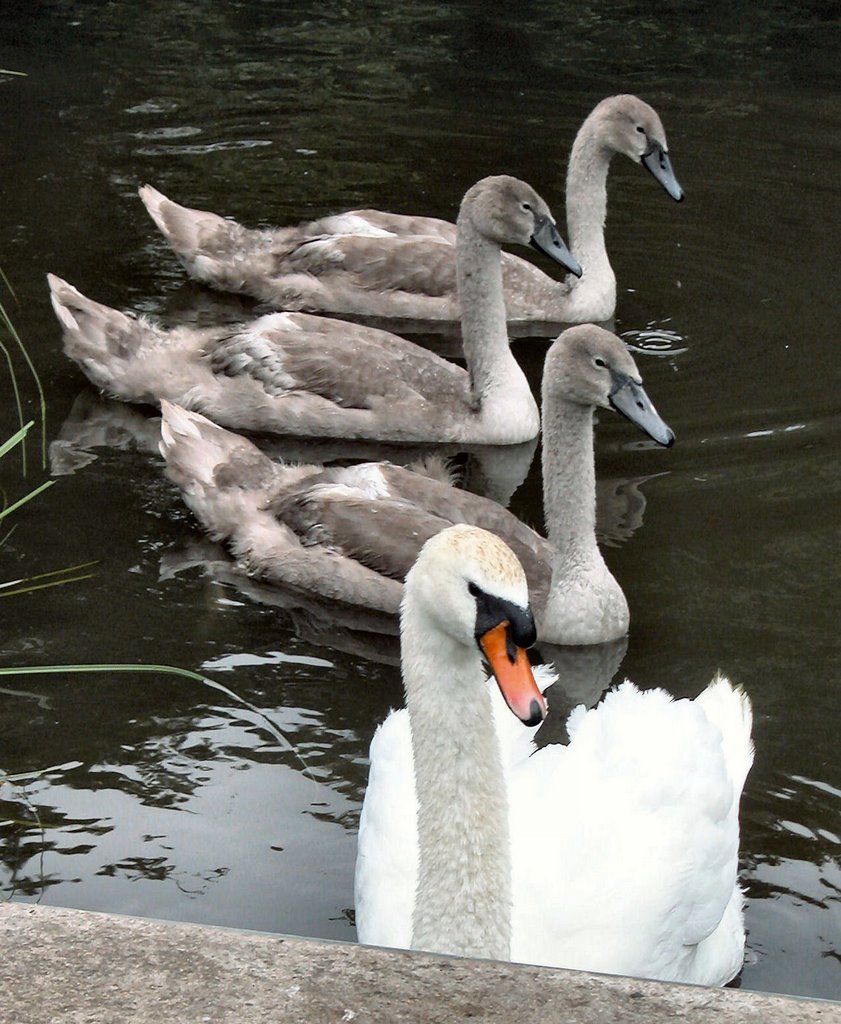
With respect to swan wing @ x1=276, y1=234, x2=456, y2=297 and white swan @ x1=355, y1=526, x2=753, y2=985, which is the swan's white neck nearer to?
white swan @ x1=355, y1=526, x2=753, y2=985

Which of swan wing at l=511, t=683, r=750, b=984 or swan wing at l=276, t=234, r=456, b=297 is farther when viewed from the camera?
swan wing at l=276, t=234, r=456, b=297

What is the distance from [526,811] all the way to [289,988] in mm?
1698

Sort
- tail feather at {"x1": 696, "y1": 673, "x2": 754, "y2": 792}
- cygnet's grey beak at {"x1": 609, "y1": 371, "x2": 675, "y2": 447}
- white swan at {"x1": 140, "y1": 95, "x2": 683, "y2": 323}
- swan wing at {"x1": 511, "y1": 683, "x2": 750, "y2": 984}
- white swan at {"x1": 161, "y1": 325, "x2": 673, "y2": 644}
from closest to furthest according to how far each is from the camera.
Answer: swan wing at {"x1": 511, "y1": 683, "x2": 750, "y2": 984} < tail feather at {"x1": 696, "y1": 673, "x2": 754, "y2": 792} < white swan at {"x1": 161, "y1": 325, "x2": 673, "y2": 644} < cygnet's grey beak at {"x1": 609, "y1": 371, "x2": 675, "y2": 447} < white swan at {"x1": 140, "y1": 95, "x2": 683, "y2": 323}

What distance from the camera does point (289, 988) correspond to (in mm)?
2711

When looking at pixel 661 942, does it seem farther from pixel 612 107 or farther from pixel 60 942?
pixel 612 107

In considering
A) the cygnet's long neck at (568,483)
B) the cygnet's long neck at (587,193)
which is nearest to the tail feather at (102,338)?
the cygnet's long neck at (568,483)

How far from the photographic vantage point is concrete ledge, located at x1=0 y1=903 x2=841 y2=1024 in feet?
8.72

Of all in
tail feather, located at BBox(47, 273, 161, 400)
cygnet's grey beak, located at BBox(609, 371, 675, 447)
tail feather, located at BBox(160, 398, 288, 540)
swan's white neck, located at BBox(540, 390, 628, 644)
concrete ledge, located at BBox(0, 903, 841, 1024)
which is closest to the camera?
concrete ledge, located at BBox(0, 903, 841, 1024)

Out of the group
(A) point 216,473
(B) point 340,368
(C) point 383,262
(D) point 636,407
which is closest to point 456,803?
(D) point 636,407

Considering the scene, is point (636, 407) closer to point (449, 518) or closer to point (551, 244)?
point (449, 518)

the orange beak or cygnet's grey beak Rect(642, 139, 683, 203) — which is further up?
cygnet's grey beak Rect(642, 139, 683, 203)

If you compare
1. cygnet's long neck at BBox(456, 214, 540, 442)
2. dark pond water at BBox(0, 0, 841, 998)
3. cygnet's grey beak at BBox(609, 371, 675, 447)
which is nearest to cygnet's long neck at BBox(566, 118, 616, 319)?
dark pond water at BBox(0, 0, 841, 998)

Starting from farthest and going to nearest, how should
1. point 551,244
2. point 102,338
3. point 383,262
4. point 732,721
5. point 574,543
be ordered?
point 383,262
point 551,244
point 102,338
point 574,543
point 732,721

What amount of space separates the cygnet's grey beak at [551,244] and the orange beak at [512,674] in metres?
5.51
